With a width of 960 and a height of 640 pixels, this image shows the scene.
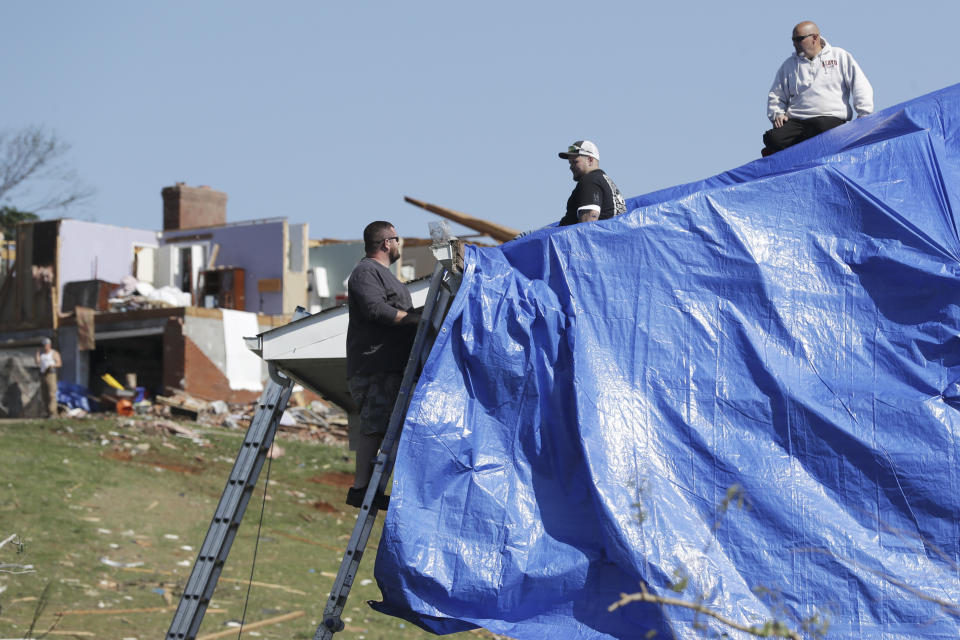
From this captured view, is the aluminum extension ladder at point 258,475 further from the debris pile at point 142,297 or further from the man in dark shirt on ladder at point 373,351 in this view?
the debris pile at point 142,297

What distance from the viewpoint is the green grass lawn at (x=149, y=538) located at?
1005 cm

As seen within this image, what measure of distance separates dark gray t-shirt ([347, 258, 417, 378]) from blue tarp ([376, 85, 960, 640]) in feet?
1.68

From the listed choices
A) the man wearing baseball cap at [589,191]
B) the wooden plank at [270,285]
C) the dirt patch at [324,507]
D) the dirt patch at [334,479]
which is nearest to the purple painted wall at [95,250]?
the wooden plank at [270,285]

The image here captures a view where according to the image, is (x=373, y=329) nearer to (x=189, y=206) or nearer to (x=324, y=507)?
(x=324, y=507)

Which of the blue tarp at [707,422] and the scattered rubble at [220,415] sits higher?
the blue tarp at [707,422]

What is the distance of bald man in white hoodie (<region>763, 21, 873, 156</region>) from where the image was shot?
6.34m

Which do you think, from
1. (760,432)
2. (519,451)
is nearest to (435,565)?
(519,451)

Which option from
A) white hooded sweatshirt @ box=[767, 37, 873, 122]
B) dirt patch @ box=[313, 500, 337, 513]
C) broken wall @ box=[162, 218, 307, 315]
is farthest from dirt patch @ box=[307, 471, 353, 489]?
white hooded sweatshirt @ box=[767, 37, 873, 122]

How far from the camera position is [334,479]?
60.4ft

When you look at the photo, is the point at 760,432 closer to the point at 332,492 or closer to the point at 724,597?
the point at 724,597

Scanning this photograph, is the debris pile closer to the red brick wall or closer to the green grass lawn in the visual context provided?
the red brick wall

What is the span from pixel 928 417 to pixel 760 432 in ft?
2.23

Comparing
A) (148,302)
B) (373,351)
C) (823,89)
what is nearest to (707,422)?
(373,351)

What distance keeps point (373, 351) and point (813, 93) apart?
3.12 meters
